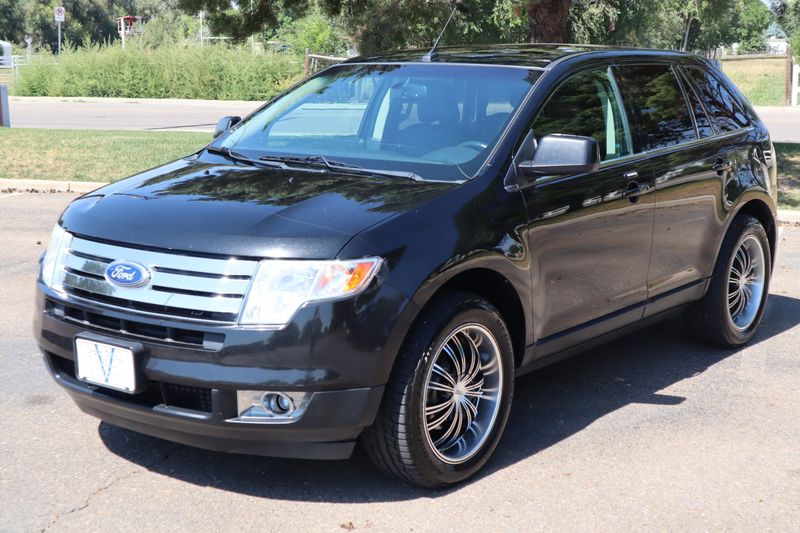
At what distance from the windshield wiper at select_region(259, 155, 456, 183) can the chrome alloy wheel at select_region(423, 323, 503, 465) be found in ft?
2.31

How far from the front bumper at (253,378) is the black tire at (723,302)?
2.93m

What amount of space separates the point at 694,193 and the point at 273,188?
2.56 metres

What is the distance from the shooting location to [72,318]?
395 centimetres

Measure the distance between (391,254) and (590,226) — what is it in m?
1.40

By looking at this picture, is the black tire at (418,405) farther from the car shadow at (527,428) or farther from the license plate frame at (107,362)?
the license plate frame at (107,362)

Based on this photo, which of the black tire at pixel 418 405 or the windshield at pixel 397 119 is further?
the windshield at pixel 397 119

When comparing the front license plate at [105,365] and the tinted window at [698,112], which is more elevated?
the tinted window at [698,112]

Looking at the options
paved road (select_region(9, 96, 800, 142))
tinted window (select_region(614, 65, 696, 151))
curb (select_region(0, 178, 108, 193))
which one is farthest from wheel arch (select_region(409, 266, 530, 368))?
paved road (select_region(9, 96, 800, 142))

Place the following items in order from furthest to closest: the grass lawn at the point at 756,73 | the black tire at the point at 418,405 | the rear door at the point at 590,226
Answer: the grass lawn at the point at 756,73 → the rear door at the point at 590,226 → the black tire at the point at 418,405

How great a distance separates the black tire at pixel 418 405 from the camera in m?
3.81

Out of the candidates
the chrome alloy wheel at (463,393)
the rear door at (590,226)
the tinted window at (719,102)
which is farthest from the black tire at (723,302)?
the chrome alloy wheel at (463,393)

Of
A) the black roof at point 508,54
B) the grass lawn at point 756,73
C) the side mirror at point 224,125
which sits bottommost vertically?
the side mirror at point 224,125

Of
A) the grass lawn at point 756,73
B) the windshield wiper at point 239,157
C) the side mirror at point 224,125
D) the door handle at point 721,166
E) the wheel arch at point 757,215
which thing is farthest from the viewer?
the grass lawn at point 756,73

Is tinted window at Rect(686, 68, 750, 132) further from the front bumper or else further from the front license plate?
the front license plate
